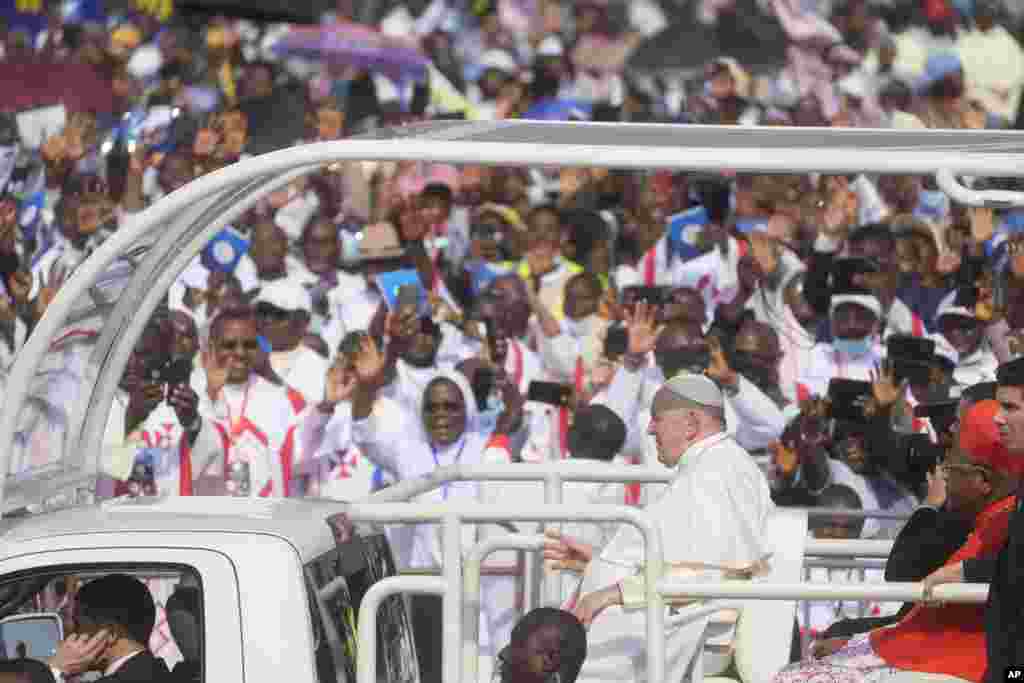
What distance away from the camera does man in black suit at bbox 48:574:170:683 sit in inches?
210

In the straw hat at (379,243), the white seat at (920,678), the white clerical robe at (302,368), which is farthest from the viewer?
the straw hat at (379,243)

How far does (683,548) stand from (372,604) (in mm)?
1050

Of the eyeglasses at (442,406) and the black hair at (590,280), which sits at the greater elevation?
the black hair at (590,280)

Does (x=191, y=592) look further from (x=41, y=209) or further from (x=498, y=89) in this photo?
(x=498, y=89)

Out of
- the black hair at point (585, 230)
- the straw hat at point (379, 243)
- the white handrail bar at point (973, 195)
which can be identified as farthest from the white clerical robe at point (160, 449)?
the white handrail bar at point (973, 195)

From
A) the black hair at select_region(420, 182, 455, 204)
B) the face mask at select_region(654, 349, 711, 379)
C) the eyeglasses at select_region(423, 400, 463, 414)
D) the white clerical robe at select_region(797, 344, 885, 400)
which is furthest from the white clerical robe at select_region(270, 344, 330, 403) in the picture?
the white clerical robe at select_region(797, 344, 885, 400)

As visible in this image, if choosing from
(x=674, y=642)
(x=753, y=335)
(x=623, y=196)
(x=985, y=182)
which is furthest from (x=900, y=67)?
(x=674, y=642)

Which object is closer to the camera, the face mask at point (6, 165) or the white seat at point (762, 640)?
the white seat at point (762, 640)

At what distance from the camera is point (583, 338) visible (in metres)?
10.8

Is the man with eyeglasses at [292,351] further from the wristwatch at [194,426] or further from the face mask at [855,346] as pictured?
the face mask at [855,346]

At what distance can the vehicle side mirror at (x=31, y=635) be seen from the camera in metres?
5.45

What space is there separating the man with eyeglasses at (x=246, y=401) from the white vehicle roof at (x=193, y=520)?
3704mm

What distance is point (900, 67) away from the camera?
18.9m

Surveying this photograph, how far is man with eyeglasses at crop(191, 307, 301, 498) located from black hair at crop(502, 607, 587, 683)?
4.24 metres
